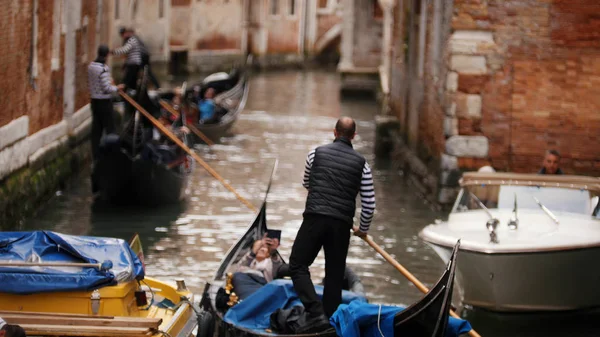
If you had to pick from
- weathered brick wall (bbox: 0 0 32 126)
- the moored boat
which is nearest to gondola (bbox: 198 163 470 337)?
the moored boat

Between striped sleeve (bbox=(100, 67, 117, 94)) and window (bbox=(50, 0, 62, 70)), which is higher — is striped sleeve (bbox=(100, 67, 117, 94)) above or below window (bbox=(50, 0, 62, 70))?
below

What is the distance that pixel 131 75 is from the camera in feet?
37.5

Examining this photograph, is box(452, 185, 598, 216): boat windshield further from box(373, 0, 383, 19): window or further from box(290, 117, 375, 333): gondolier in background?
box(373, 0, 383, 19): window

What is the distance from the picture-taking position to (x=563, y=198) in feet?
20.4

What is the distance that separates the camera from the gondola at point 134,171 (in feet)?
27.0

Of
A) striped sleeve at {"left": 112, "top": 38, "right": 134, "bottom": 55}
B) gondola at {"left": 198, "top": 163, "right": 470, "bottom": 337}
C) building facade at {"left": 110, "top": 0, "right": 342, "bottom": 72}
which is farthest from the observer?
building facade at {"left": 110, "top": 0, "right": 342, "bottom": 72}

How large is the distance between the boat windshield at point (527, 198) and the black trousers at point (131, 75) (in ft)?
18.3

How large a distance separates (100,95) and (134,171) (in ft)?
2.23

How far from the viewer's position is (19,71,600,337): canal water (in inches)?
253

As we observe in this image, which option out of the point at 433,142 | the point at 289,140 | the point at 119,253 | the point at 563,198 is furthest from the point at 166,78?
the point at 119,253

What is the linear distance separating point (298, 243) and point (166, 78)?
15167mm

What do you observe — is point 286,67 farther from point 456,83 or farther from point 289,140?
point 456,83

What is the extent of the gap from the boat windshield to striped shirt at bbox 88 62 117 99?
10.5 ft

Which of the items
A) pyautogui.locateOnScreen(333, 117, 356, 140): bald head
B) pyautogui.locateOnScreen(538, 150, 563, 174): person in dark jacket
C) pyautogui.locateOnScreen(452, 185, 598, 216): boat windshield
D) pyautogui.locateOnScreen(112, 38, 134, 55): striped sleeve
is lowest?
pyautogui.locateOnScreen(452, 185, 598, 216): boat windshield
